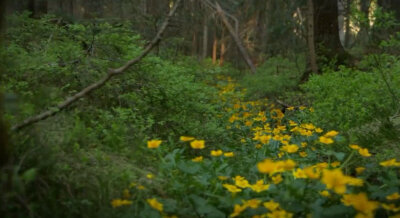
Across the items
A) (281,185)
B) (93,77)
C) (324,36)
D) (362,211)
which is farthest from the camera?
(324,36)

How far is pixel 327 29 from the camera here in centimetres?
865

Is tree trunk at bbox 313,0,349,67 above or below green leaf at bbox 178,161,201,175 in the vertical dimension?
above

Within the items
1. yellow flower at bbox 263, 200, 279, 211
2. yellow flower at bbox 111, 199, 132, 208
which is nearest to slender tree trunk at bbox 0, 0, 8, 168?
yellow flower at bbox 111, 199, 132, 208

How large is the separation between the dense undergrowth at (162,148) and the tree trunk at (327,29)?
314 cm

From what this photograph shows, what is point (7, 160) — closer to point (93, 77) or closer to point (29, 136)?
point (29, 136)

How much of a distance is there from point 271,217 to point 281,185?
408 mm

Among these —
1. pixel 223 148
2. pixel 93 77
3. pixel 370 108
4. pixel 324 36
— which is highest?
pixel 324 36

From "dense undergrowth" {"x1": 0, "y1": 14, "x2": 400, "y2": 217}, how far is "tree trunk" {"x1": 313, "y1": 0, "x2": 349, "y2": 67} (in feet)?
10.3

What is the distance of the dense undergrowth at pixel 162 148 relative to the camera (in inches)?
80.7

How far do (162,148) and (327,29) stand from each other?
6.76 m

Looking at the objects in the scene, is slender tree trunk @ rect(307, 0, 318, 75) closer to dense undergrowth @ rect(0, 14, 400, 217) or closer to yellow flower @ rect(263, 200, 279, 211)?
dense undergrowth @ rect(0, 14, 400, 217)

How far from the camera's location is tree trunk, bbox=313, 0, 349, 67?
→ 8500 millimetres

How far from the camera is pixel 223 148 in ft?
13.0

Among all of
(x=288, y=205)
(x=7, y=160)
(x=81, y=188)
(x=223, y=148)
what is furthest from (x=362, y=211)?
(x=223, y=148)
